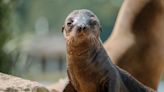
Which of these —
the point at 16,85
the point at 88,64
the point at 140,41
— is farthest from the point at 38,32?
the point at 88,64

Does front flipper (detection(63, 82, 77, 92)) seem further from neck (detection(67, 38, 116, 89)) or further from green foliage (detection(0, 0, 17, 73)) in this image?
green foliage (detection(0, 0, 17, 73))

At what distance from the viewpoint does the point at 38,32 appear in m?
3.22

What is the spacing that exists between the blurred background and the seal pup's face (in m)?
1.08

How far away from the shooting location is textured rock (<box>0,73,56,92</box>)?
1.56 metres

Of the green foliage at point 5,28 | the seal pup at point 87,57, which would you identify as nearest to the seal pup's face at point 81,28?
the seal pup at point 87,57

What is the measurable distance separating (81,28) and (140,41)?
121 cm

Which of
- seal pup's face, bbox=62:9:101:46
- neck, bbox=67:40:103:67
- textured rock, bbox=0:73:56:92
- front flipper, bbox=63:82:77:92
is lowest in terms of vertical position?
front flipper, bbox=63:82:77:92

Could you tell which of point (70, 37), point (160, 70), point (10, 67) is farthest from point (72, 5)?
point (70, 37)

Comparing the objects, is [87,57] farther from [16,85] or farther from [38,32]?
[38,32]

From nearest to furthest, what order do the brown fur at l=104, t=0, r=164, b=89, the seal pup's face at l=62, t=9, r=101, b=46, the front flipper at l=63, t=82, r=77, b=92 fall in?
the seal pup's face at l=62, t=9, r=101, b=46, the front flipper at l=63, t=82, r=77, b=92, the brown fur at l=104, t=0, r=164, b=89

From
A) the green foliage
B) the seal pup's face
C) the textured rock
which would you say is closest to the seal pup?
the seal pup's face

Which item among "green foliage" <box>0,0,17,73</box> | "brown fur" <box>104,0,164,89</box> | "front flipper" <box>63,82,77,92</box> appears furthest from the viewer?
"green foliage" <box>0,0,17,73</box>

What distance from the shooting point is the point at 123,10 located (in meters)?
2.56

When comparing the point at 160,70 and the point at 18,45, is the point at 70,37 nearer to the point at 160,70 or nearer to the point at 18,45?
the point at 160,70
